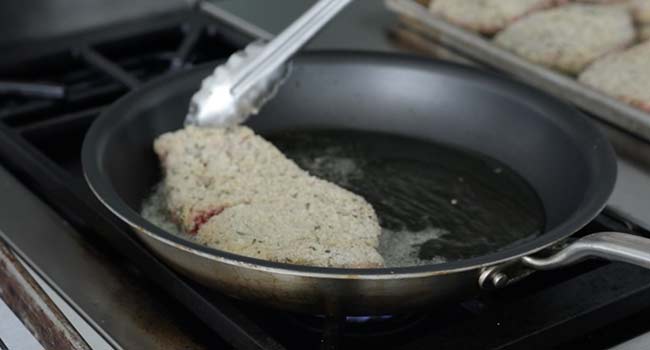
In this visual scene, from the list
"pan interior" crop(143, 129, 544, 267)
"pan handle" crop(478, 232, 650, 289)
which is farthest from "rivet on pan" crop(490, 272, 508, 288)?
"pan interior" crop(143, 129, 544, 267)

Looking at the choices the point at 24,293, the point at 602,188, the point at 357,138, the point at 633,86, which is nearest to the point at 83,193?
the point at 24,293

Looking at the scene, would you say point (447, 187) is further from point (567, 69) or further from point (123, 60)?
→ point (123, 60)

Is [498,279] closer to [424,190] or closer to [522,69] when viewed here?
[424,190]

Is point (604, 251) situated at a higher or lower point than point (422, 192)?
higher

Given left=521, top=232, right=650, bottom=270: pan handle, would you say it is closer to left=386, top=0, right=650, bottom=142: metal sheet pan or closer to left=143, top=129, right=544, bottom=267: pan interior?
left=143, top=129, right=544, bottom=267: pan interior

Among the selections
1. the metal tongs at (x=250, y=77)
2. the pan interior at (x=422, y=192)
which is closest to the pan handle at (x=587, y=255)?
the pan interior at (x=422, y=192)

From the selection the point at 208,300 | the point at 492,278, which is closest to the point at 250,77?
the point at 208,300
